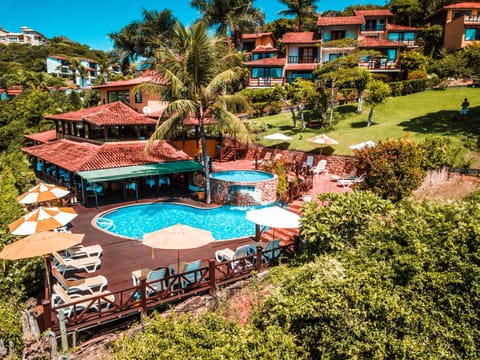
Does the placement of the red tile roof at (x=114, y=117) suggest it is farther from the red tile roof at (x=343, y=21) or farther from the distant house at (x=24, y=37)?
the distant house at (x=24, y=37)

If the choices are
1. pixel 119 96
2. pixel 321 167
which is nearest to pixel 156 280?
pixel 321 167

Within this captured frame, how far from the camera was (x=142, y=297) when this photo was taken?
10031 millimetres

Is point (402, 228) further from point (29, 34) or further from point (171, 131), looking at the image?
point (29, 34)

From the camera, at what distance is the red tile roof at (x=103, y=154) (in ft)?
74.4

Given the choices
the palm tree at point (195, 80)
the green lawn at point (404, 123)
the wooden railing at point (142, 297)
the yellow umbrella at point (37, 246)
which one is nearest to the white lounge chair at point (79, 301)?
the wooden railing at point (142, 297)

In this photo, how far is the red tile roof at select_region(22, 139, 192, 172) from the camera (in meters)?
22.7

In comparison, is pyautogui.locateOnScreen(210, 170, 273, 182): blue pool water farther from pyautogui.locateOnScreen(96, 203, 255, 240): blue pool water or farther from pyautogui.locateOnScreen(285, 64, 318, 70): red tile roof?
pyautogui.locateOnScreen(285, 64, 318, 70): red tile roof

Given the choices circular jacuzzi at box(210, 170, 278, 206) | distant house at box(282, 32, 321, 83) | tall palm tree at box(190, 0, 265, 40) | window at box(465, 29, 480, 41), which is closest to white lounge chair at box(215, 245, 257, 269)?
circular jacuzzi at box(210, 170, 278, 206)

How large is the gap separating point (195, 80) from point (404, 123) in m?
22.5

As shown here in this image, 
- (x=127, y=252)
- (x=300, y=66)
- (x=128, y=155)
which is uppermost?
(x=300, y=66)

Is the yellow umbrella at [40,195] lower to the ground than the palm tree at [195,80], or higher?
lower

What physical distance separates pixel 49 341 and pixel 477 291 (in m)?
11.5

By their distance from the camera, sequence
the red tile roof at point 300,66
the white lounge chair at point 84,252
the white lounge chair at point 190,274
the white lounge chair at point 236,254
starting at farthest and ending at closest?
the red tile roof at point 300,66 < the white lounge chair at point 84,252 < the white lounge chair at point 236,254 < the white lounge chair at point 190,274

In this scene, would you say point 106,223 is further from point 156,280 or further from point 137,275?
point 156,280
